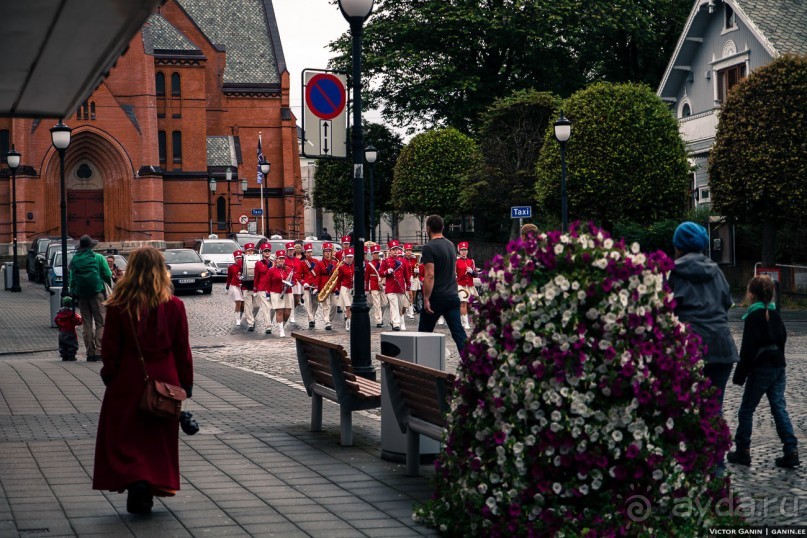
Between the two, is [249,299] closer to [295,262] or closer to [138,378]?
[295,262]

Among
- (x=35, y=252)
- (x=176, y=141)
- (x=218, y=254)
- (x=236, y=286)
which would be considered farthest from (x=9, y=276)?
(x=176, y=141)

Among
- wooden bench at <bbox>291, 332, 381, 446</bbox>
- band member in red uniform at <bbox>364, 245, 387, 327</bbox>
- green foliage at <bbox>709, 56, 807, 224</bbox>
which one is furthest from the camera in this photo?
green foliage at <bbox>709, 56, 807, 224</bbox>

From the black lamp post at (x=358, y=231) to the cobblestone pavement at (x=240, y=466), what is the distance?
2.80 ft

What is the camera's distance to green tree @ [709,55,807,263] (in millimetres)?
28078

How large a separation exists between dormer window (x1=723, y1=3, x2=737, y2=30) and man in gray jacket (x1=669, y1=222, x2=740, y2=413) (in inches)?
1262

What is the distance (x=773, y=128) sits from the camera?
2842 cm

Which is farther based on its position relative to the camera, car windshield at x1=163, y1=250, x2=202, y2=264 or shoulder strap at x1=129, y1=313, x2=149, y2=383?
car windshield at x1=163, y1=250, x2=202, y2=264

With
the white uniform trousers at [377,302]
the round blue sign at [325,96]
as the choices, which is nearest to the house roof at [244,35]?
the white uniform trousers at [377,302]

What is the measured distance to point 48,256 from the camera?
41.2 metres

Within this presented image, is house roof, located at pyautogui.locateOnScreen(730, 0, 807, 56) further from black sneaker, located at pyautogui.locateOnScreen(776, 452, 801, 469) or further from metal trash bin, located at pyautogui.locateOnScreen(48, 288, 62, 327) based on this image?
black sneaker, located at pyautogui.locateOnScreen(776, 452, 801, 469)

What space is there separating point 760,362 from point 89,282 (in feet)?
36.6

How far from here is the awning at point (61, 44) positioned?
23.0ft

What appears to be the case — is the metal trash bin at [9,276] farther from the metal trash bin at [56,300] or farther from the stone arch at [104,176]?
the stone arch at [104,176]

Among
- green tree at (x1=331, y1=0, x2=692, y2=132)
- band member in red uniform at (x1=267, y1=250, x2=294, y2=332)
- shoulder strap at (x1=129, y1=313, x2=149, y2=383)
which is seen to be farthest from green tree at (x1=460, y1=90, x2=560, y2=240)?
shoulder strap at (x1=129, y1=313, x2=149, y2=383)
